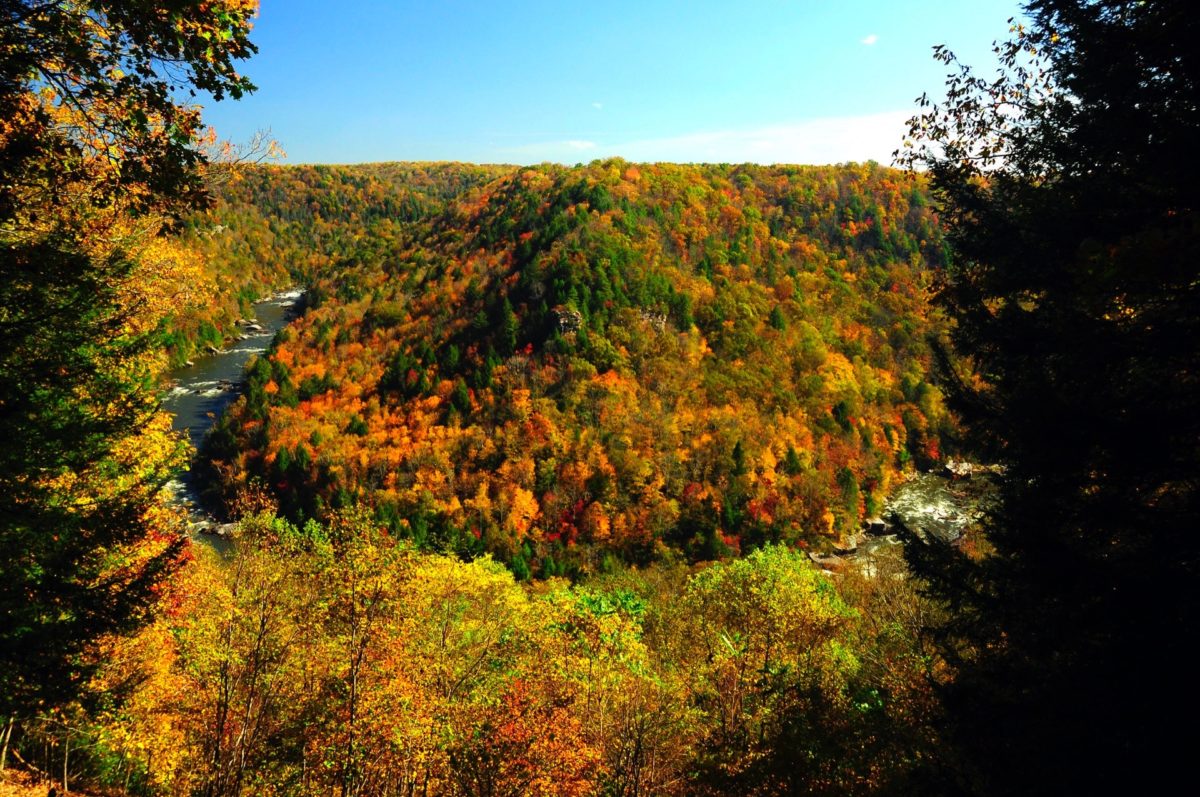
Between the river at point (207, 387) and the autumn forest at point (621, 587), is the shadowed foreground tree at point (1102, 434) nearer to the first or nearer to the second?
the autumn forest at point (621, 587)

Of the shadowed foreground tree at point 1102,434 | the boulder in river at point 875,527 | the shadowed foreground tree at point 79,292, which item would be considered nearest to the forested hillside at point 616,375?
the boulder in river at point 875,527

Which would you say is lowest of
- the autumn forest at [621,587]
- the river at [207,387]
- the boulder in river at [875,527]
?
the boulder in river at [875,527]

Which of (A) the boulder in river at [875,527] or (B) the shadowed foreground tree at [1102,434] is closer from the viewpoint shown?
(B) the shadowed foreground tree at [1102,434]

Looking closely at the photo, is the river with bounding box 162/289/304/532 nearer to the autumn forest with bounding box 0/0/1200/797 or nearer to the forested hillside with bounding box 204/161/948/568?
the forested hillside with bounding box 204/161/948/568

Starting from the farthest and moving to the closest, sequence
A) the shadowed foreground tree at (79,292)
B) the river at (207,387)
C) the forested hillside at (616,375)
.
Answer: the river at (207,387), the forested hillside at (616,375), the shadowed foreground tree at (79,292)

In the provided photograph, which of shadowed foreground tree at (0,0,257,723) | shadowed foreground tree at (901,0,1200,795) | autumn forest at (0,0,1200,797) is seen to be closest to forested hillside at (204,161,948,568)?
autumn forest at (0,0,1200,797)

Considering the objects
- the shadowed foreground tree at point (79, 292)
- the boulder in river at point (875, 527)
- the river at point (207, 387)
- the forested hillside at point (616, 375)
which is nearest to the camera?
the shadowed foreground tree at point (79, 292)
